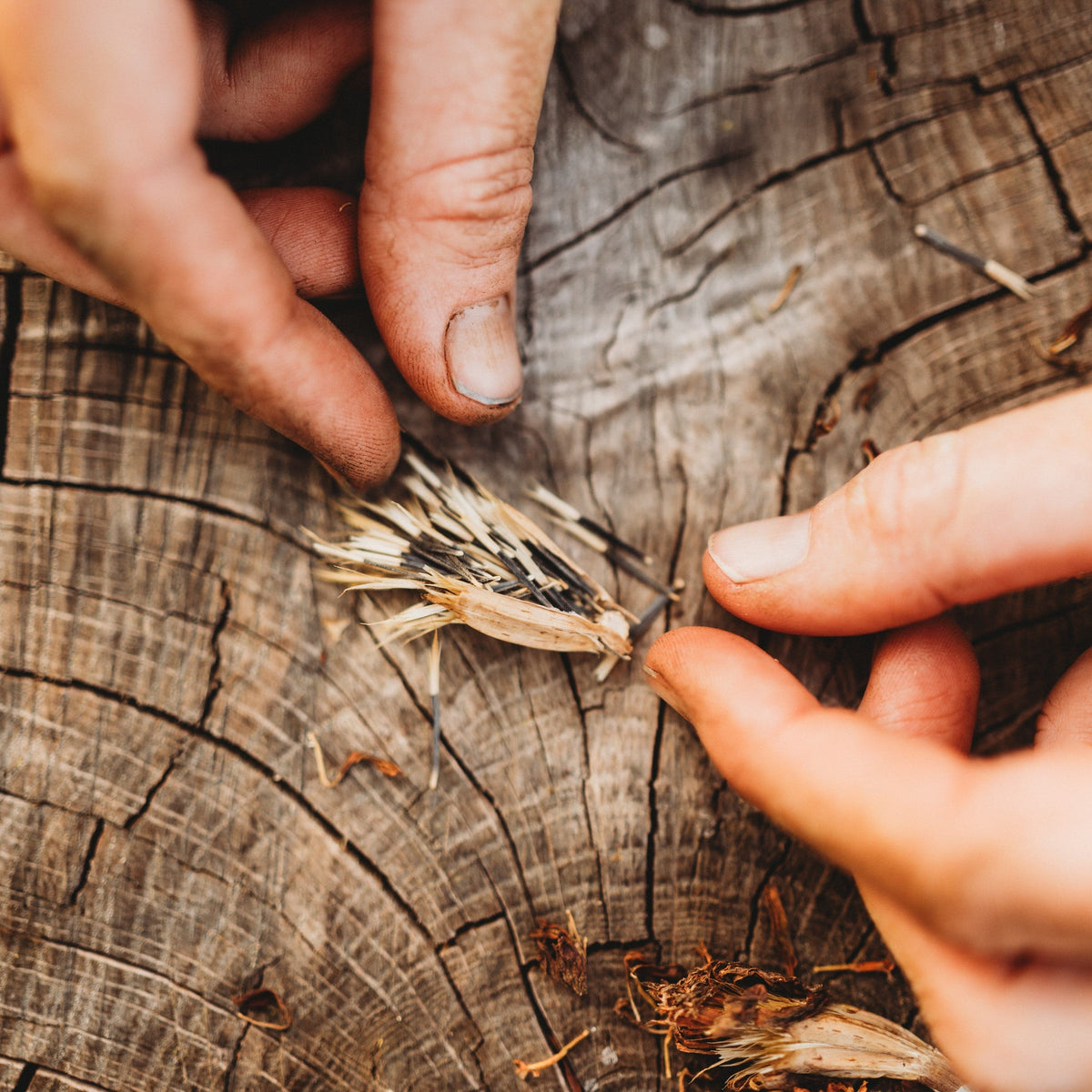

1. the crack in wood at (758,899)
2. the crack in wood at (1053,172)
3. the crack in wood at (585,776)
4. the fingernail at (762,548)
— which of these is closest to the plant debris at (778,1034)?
the crack in wood at (758,899)

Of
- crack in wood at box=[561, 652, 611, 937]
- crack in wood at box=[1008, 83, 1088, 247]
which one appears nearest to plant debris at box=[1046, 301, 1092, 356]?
crack in wood at box=[1008, 83, 1088, 247]

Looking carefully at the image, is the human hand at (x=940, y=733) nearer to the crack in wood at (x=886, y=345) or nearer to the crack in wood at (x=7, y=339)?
the crack in wood at (x=886, y=345)

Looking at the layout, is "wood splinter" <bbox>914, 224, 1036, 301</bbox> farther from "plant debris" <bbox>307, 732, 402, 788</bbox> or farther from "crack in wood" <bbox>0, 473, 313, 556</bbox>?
"plant debris" <bbox>307, 732, 402, 788</bbox>

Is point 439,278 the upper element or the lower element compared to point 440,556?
upper

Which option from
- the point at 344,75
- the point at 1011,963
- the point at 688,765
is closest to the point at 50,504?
the point at 344,75

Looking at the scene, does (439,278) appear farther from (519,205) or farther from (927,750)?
(927,750)

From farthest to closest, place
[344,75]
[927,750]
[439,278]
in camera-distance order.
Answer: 1. [344,75]
2. [439,278]
3. [927,750]

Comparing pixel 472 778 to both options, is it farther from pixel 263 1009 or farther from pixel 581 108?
pixel 581 108
